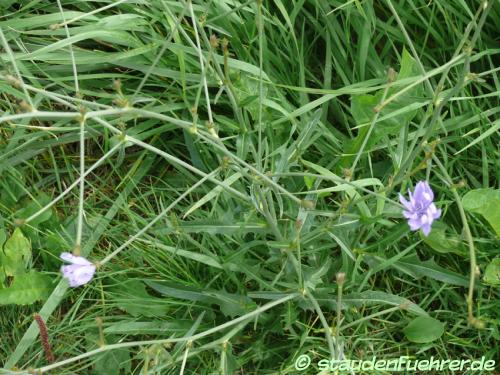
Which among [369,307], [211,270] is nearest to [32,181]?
[211,270]

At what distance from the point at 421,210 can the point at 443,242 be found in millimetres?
502

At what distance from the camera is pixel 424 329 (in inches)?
59.9

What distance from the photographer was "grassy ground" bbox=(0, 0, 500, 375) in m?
1.50

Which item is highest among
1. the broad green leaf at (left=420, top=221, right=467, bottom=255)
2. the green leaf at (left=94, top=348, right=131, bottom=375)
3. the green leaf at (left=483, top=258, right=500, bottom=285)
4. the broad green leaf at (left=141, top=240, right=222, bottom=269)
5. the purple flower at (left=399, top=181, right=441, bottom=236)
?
the purple flower at (left=399, top=181, right=441, bottom=236)

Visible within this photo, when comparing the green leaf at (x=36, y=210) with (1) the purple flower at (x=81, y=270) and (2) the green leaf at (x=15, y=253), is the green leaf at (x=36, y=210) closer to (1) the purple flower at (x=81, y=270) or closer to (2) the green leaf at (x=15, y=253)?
(2) the green leaf at (x=15, y=253)

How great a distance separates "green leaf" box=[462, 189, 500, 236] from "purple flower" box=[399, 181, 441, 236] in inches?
18.8

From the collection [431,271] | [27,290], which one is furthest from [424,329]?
[27,290]

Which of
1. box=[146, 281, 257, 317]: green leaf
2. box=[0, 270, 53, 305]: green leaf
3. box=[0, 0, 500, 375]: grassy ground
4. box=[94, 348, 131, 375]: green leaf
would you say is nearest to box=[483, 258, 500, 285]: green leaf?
box=[0, 0, 500, 375]: grassy ground

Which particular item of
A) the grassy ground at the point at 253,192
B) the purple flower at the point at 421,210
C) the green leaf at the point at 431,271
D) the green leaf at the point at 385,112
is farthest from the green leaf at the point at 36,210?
the purple flower at the point at 421,210

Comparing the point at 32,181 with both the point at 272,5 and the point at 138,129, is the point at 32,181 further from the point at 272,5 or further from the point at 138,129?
the point at 272,5

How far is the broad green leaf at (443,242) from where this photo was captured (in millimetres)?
1539

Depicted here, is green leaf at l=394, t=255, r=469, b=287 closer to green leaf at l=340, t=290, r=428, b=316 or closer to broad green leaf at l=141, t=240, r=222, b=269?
green leaf at l=340, t=290, r=428, b=316

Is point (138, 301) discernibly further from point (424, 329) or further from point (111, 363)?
point (424, 329)

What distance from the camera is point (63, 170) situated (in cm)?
183
